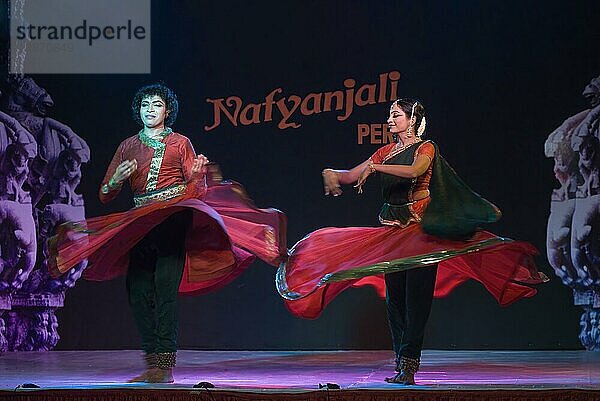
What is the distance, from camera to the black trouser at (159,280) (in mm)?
4195

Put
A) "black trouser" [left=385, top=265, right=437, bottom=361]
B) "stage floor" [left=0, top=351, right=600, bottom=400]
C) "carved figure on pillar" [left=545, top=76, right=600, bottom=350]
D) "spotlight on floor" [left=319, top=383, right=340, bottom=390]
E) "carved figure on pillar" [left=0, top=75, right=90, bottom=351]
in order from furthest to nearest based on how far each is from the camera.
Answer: "carved figure on pillar" [left=0, top=75, right=90, bottom=351] → "carved figure on pillar" [left=545, top=76, right=600, bottom=350] → "black trouser" [left=385, top=265, right=437, bottom=361] → "stage floor" [left=0, top=351, right=600, bottom=400] → "spotlight on floor" [left=319, top=383, right=340, bottom=390]

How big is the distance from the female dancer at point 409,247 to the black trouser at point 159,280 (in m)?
0.59

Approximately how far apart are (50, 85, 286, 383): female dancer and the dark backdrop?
1.21 m

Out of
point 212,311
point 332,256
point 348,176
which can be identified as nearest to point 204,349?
point 212,311

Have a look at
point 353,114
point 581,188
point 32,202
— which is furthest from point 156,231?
point 581,188

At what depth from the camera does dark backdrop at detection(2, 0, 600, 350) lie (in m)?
5.72

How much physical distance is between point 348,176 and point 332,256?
17.9 inches

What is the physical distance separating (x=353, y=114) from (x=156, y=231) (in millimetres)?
1852

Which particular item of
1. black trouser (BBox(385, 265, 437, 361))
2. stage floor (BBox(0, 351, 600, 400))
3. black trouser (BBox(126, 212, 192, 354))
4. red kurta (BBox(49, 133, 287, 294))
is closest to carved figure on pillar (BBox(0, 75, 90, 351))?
stage floor (BBox(0, 351, 600, 400))

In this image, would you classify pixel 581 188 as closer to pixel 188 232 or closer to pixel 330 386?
pixel 188 232

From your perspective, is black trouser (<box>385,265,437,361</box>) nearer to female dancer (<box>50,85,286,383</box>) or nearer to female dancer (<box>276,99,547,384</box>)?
female dancer (<box>276,99,547,384</box>)

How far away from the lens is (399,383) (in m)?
4.09

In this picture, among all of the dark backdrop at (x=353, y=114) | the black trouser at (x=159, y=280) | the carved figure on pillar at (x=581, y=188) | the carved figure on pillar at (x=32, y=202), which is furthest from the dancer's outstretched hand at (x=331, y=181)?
the carved figure on pillar at (x=32, y=202)

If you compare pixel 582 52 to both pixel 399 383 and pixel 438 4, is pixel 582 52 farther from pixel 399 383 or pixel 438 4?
pixel 399 383
